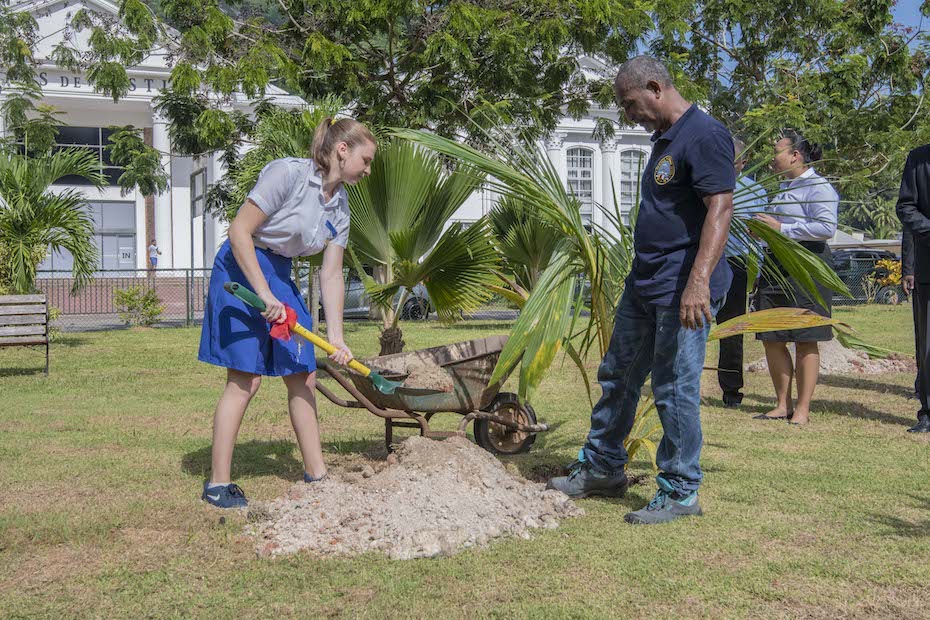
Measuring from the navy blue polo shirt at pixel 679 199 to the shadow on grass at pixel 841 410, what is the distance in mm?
3145

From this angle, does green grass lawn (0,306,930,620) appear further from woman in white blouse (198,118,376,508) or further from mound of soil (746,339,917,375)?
mound of soil (746,339,917,375)

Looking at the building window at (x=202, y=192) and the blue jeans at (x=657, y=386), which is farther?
the building window at (x=202, y=192)

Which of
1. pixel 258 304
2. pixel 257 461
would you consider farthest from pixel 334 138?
pixel 257 461

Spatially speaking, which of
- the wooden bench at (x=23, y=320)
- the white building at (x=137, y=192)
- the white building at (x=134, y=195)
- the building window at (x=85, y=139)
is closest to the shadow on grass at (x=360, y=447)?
the wooden bench at (x=23, y=320)

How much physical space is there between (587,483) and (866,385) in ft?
17.1

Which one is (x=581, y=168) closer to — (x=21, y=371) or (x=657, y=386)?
(x=21, y=371)

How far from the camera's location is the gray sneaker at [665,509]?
157 inches

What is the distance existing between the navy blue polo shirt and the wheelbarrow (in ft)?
3.37

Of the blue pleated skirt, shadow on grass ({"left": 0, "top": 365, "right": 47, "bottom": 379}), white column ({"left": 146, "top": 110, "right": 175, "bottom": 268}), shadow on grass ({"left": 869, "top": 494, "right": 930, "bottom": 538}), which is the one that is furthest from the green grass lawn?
white column ({"left": 146, "top": 110, "right": 175, "bottom": 268})

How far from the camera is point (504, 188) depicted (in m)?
4.46

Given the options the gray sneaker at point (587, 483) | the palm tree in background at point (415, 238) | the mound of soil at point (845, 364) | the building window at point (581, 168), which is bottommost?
the gray sneaker at point (587, 483)

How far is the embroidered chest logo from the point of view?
152 inches

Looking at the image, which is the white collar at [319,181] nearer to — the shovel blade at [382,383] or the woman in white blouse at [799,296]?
the shovel blade at [382,383]

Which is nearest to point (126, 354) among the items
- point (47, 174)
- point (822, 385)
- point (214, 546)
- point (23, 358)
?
point (23, 358)
